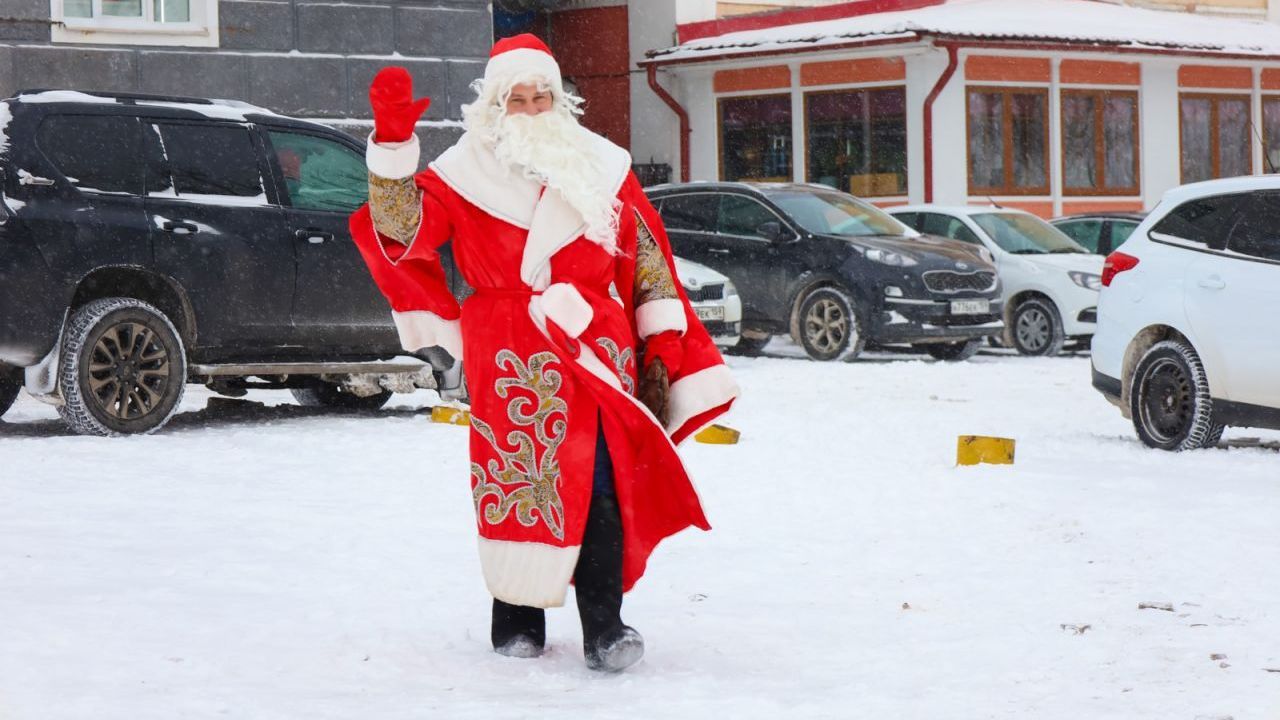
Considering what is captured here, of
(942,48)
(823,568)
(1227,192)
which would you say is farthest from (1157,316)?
(942,48)

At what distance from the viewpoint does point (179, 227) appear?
461 inches

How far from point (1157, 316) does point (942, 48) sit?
59.6 ft

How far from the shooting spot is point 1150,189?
107 feet

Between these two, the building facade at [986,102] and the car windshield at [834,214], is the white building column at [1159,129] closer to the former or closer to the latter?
the building facade at [986,102]

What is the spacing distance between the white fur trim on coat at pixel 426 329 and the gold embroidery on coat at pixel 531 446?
0.22 metres

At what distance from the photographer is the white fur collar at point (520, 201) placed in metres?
5.80

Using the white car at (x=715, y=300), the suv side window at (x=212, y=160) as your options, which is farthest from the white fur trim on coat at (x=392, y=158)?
the white car at (x=715, y=300)

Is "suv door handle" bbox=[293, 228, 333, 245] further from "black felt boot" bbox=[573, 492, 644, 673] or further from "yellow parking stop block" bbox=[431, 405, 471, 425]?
"black felt boot" bbox=[573, 492, 644, 673]

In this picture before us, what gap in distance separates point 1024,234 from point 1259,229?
10137 mm

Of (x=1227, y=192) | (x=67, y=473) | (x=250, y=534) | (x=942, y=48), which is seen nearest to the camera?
(x=250, y=534)

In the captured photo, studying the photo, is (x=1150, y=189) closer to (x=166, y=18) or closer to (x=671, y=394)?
(x=166, y=18)

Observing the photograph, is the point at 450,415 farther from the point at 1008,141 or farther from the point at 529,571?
the point at 1008,141

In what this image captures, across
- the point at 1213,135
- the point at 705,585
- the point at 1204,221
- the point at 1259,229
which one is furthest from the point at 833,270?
the point at 1213,135

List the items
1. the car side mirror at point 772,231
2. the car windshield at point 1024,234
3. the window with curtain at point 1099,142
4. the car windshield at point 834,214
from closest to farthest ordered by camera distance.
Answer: the car side mirror at point 772,231 < the car windshield at point 834,214 < the car windshield at point 1024,234 < the window with curtain at point 1099,142
